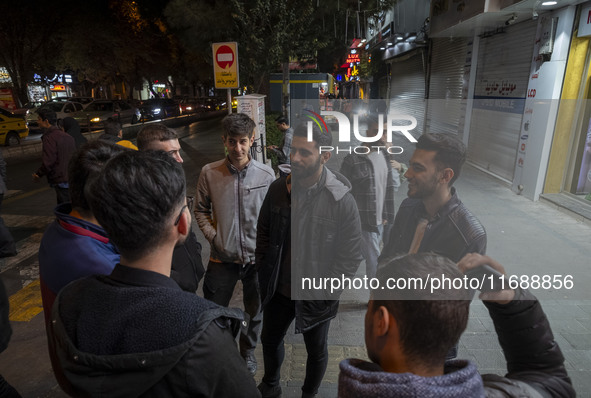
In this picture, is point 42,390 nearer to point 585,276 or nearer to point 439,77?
point 585,276

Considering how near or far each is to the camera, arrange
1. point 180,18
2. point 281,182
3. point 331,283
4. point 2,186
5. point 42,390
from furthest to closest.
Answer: point 180,18
point 2,186
point 42,390
point 281,182
point 331,283

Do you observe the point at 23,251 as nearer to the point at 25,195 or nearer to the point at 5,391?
the point at 25,195

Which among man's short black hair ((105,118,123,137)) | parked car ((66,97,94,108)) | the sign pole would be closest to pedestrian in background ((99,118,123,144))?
man's short black hair ((105,118,123,137))

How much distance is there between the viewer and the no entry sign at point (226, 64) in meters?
6.61

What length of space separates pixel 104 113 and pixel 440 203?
20140 mm

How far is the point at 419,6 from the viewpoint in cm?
1441

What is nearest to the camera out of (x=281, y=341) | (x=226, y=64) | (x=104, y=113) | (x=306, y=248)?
(x=306, y=248)

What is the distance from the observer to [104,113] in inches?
727

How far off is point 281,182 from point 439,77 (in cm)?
800

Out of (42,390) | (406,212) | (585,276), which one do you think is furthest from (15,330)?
(585,276)

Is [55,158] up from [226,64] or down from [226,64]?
down

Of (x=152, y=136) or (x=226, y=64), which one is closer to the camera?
(x=152, y=136)

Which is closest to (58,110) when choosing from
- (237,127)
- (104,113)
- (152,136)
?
(104,113)

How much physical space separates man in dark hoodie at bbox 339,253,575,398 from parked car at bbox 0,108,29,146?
52.1ft
